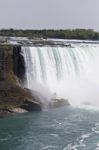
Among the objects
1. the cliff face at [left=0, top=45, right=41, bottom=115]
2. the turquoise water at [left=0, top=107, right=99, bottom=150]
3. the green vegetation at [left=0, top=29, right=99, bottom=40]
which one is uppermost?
the green vegetation at [left=0, top=29, right=99, bottom=40]

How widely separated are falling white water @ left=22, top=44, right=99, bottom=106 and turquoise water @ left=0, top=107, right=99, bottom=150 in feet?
12.9

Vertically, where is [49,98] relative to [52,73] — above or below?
below

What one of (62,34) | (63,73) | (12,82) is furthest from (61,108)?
(62,34)

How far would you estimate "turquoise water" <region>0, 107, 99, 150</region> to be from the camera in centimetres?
2219

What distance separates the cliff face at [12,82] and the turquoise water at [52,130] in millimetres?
1227

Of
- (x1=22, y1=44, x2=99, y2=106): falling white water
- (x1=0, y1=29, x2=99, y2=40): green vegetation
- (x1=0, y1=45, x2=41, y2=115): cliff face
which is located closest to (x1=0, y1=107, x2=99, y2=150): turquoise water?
(x1=0, y1=45, x2=41, y2=115): cliff face

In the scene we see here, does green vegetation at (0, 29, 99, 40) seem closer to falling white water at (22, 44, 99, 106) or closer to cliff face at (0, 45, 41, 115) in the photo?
falling white water at (22, 44, 99, 106)

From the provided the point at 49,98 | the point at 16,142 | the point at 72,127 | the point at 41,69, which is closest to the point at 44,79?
the point at 41,69

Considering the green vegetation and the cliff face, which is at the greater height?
the green vegetation

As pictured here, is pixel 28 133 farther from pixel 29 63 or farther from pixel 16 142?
pixel 29 63

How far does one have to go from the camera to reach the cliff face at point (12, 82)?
30.1m

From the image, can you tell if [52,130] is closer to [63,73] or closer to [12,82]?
Answer: [12,82]

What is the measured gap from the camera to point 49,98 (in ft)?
104

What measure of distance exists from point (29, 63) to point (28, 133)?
1075 cm
